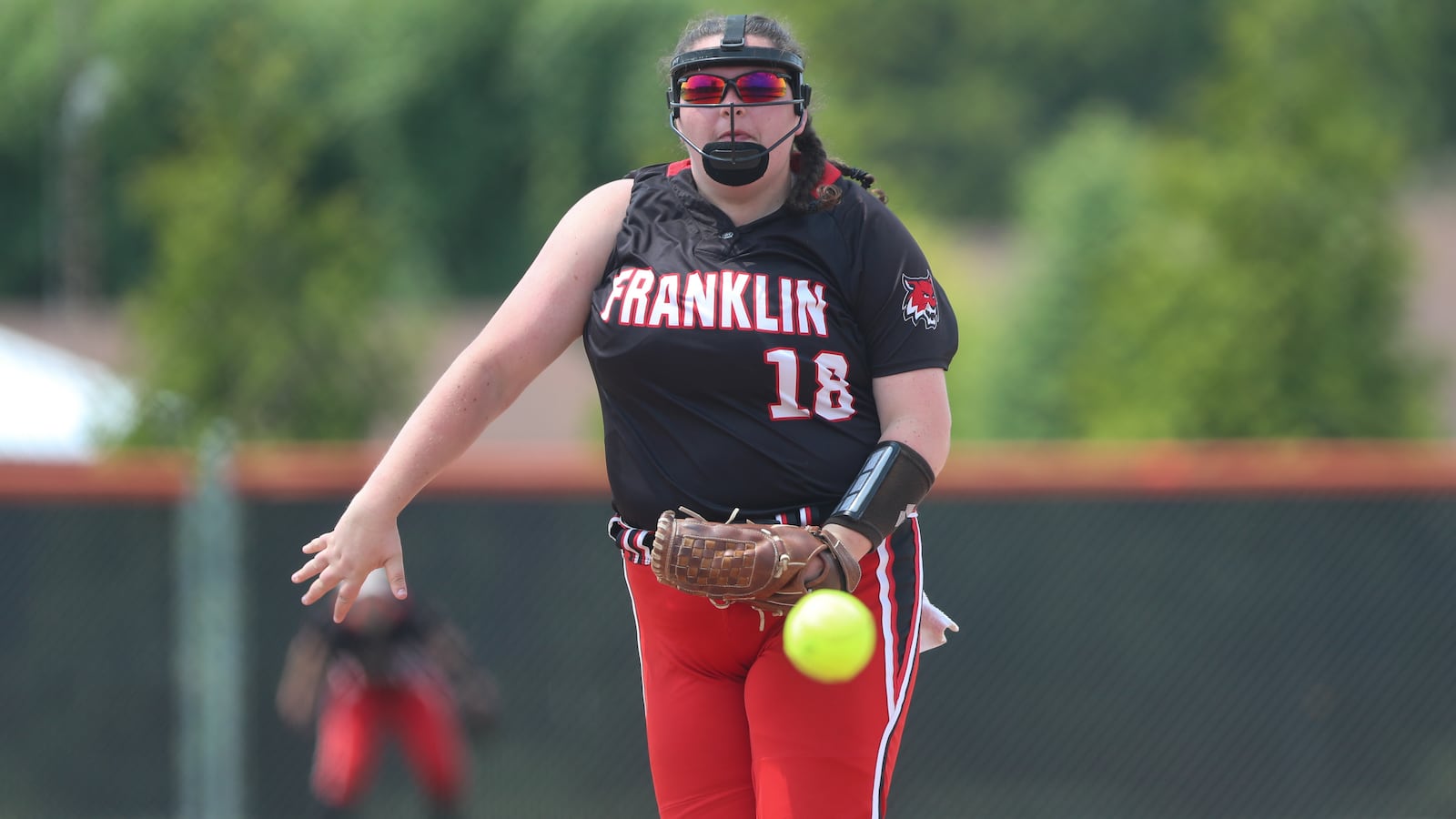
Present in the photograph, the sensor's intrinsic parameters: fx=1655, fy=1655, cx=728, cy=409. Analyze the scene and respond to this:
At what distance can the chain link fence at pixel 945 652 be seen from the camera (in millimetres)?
9141

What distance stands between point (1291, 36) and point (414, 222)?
23.5 m

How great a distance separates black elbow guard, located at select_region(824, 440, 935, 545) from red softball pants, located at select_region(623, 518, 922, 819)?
128mm

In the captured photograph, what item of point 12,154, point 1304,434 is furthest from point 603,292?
point 12,154

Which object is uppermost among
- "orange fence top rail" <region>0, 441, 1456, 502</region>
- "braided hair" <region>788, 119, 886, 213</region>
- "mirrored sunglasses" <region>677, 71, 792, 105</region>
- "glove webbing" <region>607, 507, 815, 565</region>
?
"mirrored sunglasses" <region>677, 71, 792, 105</region>

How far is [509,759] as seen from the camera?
948 centimetres

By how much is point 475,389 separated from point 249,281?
1111 centimetres

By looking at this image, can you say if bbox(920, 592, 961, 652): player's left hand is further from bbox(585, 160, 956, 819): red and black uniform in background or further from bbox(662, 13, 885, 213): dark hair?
bbox(662, 13, 885, 213): dark hair

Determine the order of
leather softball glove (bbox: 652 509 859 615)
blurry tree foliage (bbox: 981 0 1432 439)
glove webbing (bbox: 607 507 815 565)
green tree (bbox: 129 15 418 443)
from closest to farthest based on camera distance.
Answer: leather softball glove (bbox: 652 509 859 615)
glove webbing (bbox: 607 507 815 565)
blurry tree foliage (bbox: 981 0 1432 439)
green tree (bbox: 129 15 418 443)

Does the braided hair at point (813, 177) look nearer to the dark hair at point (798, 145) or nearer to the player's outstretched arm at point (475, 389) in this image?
the dark hair at point (798, 145)

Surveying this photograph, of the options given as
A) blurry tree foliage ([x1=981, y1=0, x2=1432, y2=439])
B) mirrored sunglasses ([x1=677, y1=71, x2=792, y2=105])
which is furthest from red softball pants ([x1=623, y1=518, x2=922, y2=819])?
blurry tree foliage ([x1=981, y1=0, x2=1432, y2=439])

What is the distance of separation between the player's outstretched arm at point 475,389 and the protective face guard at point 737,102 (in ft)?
0.83

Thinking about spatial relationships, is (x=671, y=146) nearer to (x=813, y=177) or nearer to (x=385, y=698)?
(x=385, y=698)

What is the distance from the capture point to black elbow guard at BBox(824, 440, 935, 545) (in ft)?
10.3

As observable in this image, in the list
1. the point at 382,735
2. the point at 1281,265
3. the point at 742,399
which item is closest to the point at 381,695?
the point at 382,735
